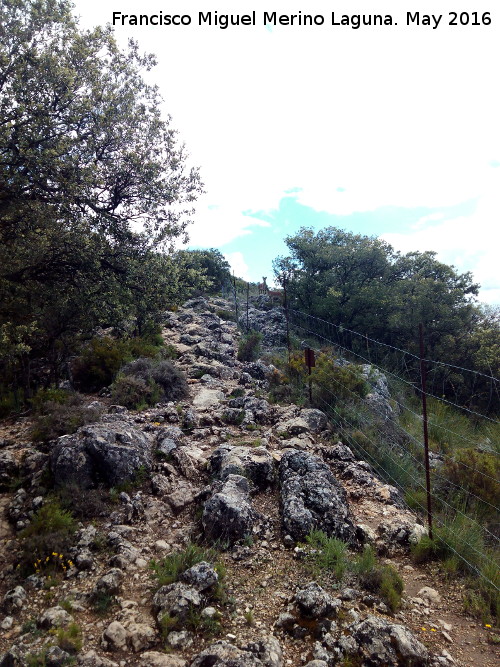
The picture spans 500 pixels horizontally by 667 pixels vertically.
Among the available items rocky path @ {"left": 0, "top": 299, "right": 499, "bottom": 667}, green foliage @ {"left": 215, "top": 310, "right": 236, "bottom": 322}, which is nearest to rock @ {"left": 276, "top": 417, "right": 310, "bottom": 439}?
rocky path @ {"left": 0, "top": 299, "right": 499, "bottom": 667}

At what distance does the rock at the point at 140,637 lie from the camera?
3959 mm

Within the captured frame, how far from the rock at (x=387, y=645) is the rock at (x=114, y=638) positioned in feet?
6.92

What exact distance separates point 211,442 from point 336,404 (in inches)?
127

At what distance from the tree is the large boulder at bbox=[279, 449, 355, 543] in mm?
4485

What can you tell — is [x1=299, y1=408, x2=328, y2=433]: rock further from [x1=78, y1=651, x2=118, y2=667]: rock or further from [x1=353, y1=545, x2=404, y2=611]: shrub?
[x1=78, y1=651, x2=118, y2=667]: rock

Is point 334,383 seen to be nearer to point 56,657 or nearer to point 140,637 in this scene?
point 140,637

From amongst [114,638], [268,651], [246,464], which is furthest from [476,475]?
[114,638]

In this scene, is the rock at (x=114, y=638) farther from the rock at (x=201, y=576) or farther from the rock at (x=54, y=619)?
the rock at (x=201, y=576)

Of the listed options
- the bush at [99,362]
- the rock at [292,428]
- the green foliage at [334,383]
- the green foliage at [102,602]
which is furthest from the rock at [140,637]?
the bush at [99,362]

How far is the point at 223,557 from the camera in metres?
5.23

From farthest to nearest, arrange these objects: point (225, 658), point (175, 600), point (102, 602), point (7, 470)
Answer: point (7, 470), point (102, 602), point (175, 600), point (225, 658)

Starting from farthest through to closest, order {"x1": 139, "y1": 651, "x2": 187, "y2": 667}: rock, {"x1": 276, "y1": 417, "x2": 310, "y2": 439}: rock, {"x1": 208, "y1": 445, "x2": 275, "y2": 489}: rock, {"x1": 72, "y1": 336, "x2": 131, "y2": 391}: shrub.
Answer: {"x1": 72, "y1": 336, "x2": 131, "y2": 391}: shrub → {"x1": 276, "y1": 417, "x2": 310, "y2": 439}: rock → {"x1": 208, "y1": 445, "x2": 275, "y2": 489}: rock → {"x1": 139, "y1": 651, "x2": 187, "y2": 667}: rock

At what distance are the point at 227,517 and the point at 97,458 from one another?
2265 millimetres

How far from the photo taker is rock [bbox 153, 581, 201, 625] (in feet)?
13.9
